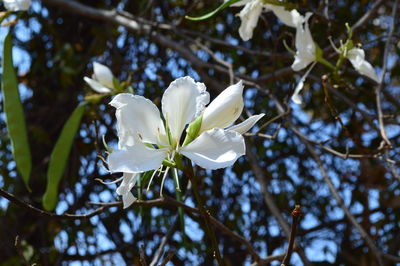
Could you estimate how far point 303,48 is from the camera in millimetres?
1447

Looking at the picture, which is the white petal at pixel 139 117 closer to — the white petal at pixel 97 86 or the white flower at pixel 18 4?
the white flower at pixel 18 4

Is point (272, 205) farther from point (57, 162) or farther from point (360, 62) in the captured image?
point (57, 162)

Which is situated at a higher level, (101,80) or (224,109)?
(101,80)

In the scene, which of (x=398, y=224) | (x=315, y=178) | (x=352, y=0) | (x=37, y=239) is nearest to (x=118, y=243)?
(x=37, y=239)

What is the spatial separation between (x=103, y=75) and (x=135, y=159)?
0.94 m

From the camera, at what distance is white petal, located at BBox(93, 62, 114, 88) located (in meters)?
1.73

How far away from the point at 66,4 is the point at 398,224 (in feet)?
4.58

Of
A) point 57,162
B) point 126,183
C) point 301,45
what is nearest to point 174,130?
point 126,183

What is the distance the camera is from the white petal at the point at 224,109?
89 centimetres

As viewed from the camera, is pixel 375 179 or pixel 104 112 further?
pixel 375 179

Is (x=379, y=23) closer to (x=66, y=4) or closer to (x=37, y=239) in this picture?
(x=66, y=4)

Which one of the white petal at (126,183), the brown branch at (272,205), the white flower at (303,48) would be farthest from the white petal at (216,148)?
the white flower at (303,48)

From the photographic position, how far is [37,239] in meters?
2.41

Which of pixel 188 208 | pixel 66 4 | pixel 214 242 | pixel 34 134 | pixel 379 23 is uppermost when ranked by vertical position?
pixel 379 23
